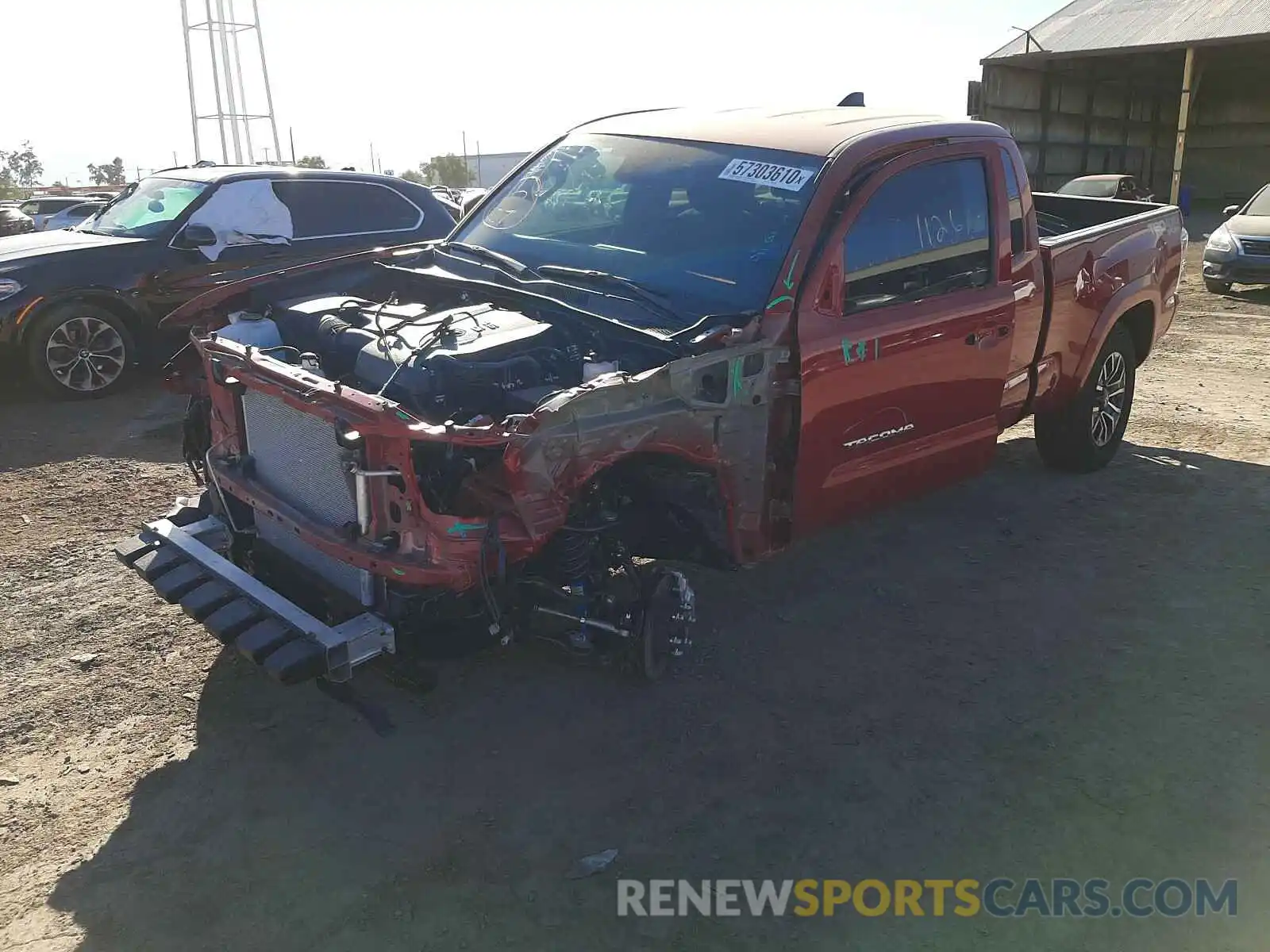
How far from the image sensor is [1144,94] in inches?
1091

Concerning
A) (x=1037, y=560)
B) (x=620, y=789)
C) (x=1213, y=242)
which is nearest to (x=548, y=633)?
(x=620, y=789)

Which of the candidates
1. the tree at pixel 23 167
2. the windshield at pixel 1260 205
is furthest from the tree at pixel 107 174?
the windshield at pixel 1260 205

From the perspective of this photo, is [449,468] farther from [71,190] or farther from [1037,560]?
[71,190]

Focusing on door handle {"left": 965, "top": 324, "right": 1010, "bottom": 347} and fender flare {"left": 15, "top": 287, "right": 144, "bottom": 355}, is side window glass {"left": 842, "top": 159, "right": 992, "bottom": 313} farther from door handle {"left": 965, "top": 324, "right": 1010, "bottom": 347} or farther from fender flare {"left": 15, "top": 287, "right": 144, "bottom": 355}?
fender flare {"left": 15, "top": 287, "right": 144, "bottom": 355}

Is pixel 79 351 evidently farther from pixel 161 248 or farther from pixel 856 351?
pixel 856 351

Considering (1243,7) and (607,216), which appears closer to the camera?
(607,216)

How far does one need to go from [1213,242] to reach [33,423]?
1383 centimetres

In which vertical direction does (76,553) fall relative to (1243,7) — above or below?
below

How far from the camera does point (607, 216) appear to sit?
4.55 metres

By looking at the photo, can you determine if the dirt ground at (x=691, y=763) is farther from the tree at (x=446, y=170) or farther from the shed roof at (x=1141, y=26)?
the tree at (x=446, y=170)

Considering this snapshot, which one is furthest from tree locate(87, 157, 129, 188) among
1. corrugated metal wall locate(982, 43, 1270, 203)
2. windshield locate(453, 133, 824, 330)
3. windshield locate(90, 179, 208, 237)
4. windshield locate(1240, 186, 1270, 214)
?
windshield locate(453, 133, 824, 330)

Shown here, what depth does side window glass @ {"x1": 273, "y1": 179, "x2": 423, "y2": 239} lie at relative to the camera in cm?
873

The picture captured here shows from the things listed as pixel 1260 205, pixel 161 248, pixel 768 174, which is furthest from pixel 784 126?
pixel 1260 205

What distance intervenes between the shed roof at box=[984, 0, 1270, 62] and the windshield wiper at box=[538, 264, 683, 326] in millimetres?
20611
